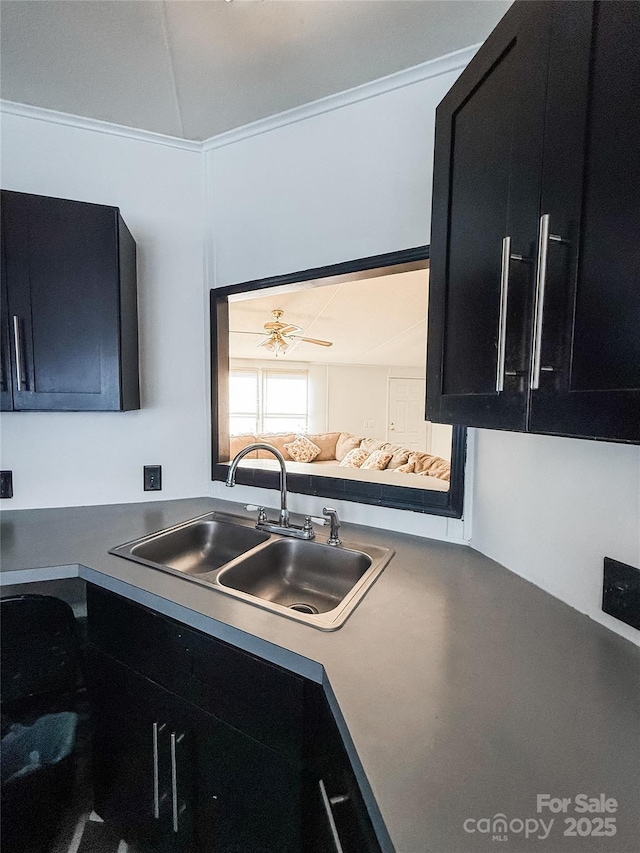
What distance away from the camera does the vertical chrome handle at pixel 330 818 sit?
25.1 inches

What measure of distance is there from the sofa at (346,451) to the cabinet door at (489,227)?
7.35 feet

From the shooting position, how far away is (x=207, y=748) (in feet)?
2.82

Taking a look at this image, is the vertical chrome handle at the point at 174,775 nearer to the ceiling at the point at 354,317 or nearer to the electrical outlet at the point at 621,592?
the electrical outlet at the point at 621,592

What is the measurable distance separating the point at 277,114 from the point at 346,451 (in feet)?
16.2

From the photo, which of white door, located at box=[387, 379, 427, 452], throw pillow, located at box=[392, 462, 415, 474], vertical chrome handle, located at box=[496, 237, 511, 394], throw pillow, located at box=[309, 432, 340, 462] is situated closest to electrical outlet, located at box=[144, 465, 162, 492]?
vertical chrome handle, located at box=[496, 237, 511, 394]

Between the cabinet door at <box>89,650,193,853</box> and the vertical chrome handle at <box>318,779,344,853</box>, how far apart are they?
37cm

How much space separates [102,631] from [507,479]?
3.98ft

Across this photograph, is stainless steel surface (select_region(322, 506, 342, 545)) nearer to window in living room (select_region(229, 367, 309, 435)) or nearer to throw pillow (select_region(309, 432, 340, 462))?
throw pillow (select_region(309, 432, 340, 462))

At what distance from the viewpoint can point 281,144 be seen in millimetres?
1525

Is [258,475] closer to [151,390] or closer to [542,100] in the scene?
[151,390]

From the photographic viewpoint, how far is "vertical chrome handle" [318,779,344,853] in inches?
25.1

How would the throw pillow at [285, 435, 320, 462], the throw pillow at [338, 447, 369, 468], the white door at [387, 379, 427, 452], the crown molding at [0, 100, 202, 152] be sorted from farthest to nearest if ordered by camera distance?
1. the white door at [387, 379, 427, 452]
2. the throw pillow at [285, 435, 320, 462]
3. the throw pillow at [338, 447, 369, 468]
4. the crown molding at [0, 100, 202, 152]

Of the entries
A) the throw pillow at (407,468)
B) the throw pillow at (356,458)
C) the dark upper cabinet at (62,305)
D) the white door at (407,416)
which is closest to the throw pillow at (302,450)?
the throw pillow at (356,458)

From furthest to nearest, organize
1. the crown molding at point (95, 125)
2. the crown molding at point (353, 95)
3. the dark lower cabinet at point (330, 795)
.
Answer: the crown molding at point (95, 125) → the crown molding at point (353, 95) → the dark lower cabinet at point (330, 795)
